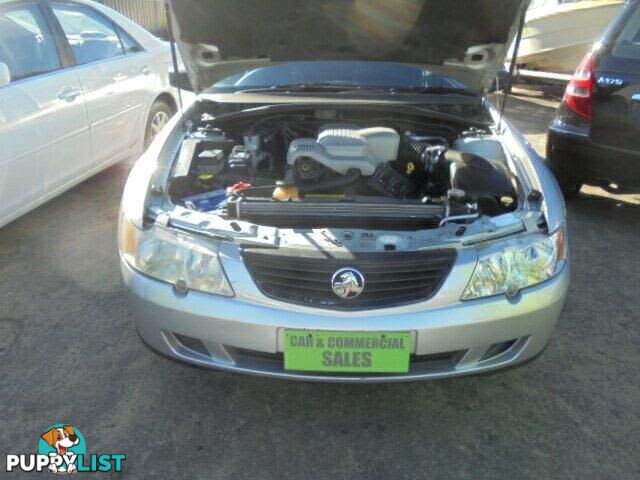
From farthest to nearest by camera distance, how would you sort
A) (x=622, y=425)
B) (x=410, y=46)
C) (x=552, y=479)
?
1. (x=410, y=46)
2. (x=622, y=425)
3. (x=552, y=479)

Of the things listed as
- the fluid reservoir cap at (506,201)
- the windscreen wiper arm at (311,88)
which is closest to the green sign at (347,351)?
the fluid reservoir cap at (506,201)

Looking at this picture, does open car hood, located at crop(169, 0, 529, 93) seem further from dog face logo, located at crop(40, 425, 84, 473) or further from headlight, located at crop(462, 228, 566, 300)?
dog face logo, located at crop(40, 425, 84, 473)

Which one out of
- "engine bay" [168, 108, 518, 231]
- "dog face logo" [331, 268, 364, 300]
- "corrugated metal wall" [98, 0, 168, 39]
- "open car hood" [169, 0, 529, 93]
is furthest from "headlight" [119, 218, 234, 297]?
"corrugated metal wall" [98, 0, 168, 39]

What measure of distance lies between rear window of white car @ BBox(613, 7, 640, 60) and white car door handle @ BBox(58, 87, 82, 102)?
3.66m

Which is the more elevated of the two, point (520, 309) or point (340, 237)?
point (340, 237)

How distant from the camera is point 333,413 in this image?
90.0 inches

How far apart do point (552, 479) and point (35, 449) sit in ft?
6.05

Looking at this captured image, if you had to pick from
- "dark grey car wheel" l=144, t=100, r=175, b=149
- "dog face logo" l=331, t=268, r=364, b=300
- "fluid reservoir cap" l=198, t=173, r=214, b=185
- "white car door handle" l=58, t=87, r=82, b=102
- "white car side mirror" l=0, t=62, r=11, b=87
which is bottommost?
"dark grey car wheel" l=144, t=100, r=175, b=149

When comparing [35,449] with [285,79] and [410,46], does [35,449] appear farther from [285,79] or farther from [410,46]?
[410,46]

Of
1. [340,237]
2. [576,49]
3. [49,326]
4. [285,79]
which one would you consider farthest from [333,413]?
[576,49]

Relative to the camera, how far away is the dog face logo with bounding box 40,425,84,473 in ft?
6.64

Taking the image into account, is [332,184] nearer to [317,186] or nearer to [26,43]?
[317,186]

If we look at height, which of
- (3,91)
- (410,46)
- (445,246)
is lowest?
(445,246)

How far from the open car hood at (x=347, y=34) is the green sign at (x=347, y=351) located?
1.75m
